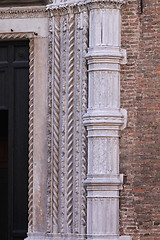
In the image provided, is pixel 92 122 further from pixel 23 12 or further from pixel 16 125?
pixel 23 12

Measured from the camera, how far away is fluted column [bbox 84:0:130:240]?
10.5 meters

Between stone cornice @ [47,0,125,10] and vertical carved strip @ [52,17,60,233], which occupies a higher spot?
stone cornice @ [47,0,125,10]

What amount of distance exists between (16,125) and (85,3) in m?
2.11

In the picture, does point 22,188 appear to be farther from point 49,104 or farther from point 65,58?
point 65,58

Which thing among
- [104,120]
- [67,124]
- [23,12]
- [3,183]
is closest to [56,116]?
[67,124]

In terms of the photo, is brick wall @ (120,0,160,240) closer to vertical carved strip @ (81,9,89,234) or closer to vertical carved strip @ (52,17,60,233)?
vertical carved strip @ (81,9,89,234)

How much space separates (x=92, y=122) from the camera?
419 inches

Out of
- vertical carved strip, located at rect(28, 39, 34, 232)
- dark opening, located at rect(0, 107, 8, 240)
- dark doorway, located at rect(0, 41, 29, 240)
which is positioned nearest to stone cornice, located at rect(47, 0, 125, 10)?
vertical carved strip, located at rect(28, 39, 34, 232)

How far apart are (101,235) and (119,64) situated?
246 centimetres

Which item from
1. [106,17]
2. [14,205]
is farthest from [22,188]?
[106,17]

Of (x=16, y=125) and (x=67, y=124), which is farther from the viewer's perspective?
(x=16, y=125)

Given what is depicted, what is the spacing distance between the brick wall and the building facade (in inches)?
0.6

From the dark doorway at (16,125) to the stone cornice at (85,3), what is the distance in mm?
734

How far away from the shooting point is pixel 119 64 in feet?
35.6
